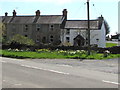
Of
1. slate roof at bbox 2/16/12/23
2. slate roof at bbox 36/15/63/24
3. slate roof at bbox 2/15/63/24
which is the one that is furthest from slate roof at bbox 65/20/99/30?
slate roof at bbox 2/16/12/23

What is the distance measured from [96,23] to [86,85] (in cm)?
4455

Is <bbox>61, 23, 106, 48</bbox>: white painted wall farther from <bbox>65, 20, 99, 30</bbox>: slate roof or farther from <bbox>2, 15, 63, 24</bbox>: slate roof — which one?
<bbox>2, 15, 63, 24</bbox>: slate roof

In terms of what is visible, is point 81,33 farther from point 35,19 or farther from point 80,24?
point 35,19

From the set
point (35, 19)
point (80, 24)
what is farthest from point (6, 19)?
point (80, 24)

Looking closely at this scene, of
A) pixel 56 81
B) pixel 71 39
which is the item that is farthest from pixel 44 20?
pixel 56 81

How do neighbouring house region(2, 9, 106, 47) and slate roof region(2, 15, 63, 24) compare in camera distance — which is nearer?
neighbouring house region(2, 9, 106, 47)

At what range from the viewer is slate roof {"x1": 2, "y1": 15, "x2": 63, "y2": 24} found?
55256 mm

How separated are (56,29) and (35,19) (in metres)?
7.05

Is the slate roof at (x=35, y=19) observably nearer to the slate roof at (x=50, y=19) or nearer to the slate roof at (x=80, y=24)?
the slate roof at (x=50, y=19)

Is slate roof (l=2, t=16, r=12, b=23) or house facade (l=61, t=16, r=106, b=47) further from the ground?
slate roof (l=2, t=16, r=12, b=23)

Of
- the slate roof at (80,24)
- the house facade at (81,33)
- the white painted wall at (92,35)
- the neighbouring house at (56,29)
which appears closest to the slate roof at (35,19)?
the neighbouring house at (56,29)

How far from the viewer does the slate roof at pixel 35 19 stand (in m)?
55.3

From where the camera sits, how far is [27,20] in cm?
5781

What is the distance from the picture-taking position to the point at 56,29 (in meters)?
53.6
